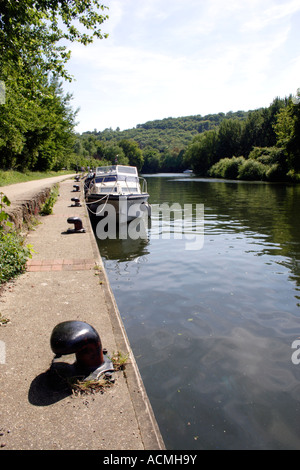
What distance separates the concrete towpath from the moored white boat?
8481 millimetres

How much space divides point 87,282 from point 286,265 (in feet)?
19.3

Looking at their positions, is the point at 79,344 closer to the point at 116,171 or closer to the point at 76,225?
the point at 76,225

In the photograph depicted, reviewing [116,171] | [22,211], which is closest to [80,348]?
[22,211]

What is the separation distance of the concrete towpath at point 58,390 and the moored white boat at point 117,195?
8.48 m

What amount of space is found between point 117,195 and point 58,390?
39.8 feet

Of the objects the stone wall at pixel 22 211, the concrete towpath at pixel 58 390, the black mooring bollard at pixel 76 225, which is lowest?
the concrete towpath at pixel 58 390

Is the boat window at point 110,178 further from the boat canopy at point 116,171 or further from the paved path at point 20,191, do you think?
the paved path at point 20,191

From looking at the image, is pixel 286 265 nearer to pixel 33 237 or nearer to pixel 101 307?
pixel 101 307

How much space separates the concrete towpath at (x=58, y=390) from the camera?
2504 mm

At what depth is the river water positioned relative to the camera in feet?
11.5

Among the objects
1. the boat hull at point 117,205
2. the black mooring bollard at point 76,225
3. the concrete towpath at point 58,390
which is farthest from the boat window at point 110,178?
the concrete towpath at point 58,390

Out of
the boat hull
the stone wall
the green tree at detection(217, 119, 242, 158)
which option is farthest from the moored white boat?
the green tree at detection(217, 119, 242, 158)

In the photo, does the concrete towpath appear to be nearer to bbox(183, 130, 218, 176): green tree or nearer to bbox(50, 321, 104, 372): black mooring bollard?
bbox(50, 321, 104, 372): black mooring bollard

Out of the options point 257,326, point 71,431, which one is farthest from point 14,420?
point 257,326
